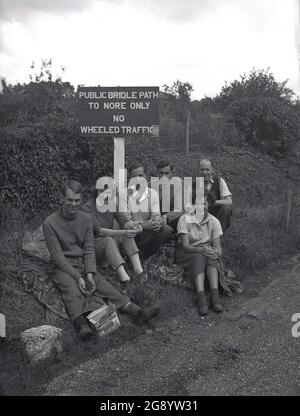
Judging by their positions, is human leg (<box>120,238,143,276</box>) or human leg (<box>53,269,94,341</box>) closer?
human leg (<box>53,269,94,341</box>)

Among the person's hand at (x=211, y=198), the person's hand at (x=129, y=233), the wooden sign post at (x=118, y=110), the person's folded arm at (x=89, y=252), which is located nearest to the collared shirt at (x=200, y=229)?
the person's hand at (x=129, y=233)

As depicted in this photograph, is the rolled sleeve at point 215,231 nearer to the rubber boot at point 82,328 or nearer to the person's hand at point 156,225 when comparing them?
the person's hand at point 156,225

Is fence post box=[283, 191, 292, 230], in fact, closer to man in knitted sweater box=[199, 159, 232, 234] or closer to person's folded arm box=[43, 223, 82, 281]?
man in knitted sweater box=[199, 159, 232, 234]

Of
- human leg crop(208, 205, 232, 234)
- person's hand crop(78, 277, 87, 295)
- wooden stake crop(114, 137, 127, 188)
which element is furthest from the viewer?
wooden stake crop(114, 137, 127, 188)

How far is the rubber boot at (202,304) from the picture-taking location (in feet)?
18.4

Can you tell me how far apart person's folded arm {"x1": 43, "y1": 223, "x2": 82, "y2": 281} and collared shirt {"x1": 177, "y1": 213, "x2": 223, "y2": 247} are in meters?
1.60

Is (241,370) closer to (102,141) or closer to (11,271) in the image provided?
(11,271)

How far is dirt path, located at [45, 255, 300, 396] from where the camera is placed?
4023 mm

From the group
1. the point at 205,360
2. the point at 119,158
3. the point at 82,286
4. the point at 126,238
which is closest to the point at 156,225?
the point at 126,238

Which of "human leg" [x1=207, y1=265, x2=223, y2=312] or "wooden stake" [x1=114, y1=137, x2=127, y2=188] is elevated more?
"wooden stake" [x1=114, y1=137, x2=127, y2=188]

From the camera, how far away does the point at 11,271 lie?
18.6ft

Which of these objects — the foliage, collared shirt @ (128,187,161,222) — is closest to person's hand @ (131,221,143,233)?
collared shirt @ (128,187,161,222)

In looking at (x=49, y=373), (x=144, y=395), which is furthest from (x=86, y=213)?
(x=144, y=395)
